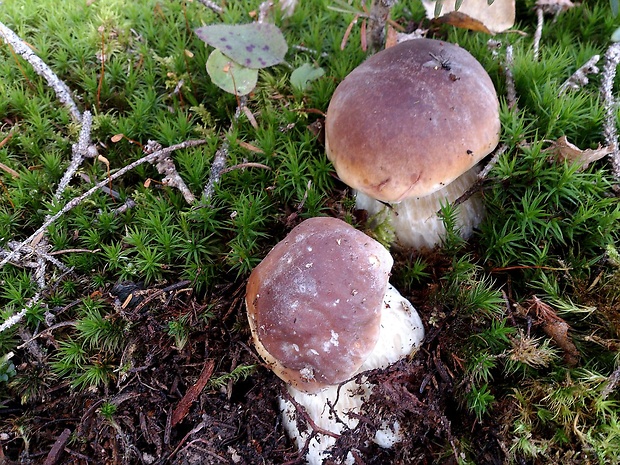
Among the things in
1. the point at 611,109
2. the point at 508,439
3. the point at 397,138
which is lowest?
the point at 508,439

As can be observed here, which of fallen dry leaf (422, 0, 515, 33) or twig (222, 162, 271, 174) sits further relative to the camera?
fallen dry leaf (422, 0, 515, 33)

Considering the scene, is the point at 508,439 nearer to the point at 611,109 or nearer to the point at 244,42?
the point at 611,109

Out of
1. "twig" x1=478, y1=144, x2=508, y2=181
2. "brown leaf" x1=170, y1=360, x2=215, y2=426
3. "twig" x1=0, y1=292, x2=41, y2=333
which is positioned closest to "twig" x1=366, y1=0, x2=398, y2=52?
"twig" x1=478, y1=144, x2=508, y2=181

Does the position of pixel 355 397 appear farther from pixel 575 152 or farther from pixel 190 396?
pixel 575 152

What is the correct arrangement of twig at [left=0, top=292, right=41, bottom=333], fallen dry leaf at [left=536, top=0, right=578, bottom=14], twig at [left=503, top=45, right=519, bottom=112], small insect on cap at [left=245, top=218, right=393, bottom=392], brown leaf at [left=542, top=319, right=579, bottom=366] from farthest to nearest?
1. fallen dry leaf at [left=536, top=0, right=578, bottom=14]
2. twig at [left=503, top=45, right=519, bottom=112]
3. twig at [left=0, top=292, right=41, bottom=333]
4. brown leaf at [left=542, top=319, right=579, bottom=366]
5. small insect on cap at [left=245, top=218, right=393, bottom=392]

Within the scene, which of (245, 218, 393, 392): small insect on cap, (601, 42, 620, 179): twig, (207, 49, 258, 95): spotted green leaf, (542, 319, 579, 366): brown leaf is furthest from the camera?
(207, 49, 258, 95): spotted green leaf

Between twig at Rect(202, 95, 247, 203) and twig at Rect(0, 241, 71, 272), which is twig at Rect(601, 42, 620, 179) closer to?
twig at Rect(202, 95, 247, 203)

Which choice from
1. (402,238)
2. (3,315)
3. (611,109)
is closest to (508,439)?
(402,238)
